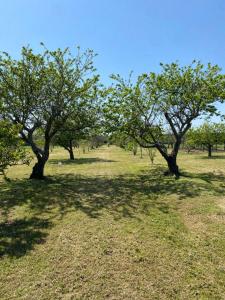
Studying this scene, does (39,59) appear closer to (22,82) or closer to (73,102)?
(22,82)

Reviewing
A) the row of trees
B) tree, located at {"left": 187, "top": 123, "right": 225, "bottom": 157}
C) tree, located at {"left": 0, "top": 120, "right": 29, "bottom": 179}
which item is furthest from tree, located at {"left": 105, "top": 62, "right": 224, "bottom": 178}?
tree, located at {"left": 187, "top": 123, "right": 225, "bottom": 157}

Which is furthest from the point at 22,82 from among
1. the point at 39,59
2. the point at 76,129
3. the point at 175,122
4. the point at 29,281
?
the point at 29,281

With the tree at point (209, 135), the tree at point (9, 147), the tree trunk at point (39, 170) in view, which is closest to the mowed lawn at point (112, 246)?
the tree at point (9, 147)

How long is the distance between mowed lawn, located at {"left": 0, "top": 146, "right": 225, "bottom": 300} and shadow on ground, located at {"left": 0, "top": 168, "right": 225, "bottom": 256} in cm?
6

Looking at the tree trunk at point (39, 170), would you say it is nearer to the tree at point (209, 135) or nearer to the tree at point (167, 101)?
the tree at point (167, 101)

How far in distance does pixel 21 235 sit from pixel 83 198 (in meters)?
6.60

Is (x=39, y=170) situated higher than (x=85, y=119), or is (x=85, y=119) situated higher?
(x=85, y=119)

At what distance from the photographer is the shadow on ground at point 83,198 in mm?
10844

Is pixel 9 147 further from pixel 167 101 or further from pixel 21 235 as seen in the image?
pixel 167 101

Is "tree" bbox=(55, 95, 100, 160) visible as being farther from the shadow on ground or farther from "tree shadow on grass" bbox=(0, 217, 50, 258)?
"tree shadow on grass" bbox=(0, 217, 50, 258)

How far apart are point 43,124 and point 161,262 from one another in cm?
1882

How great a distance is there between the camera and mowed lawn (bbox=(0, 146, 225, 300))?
23.2 ft

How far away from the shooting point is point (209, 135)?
55125mm

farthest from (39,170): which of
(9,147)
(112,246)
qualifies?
(112,246)
